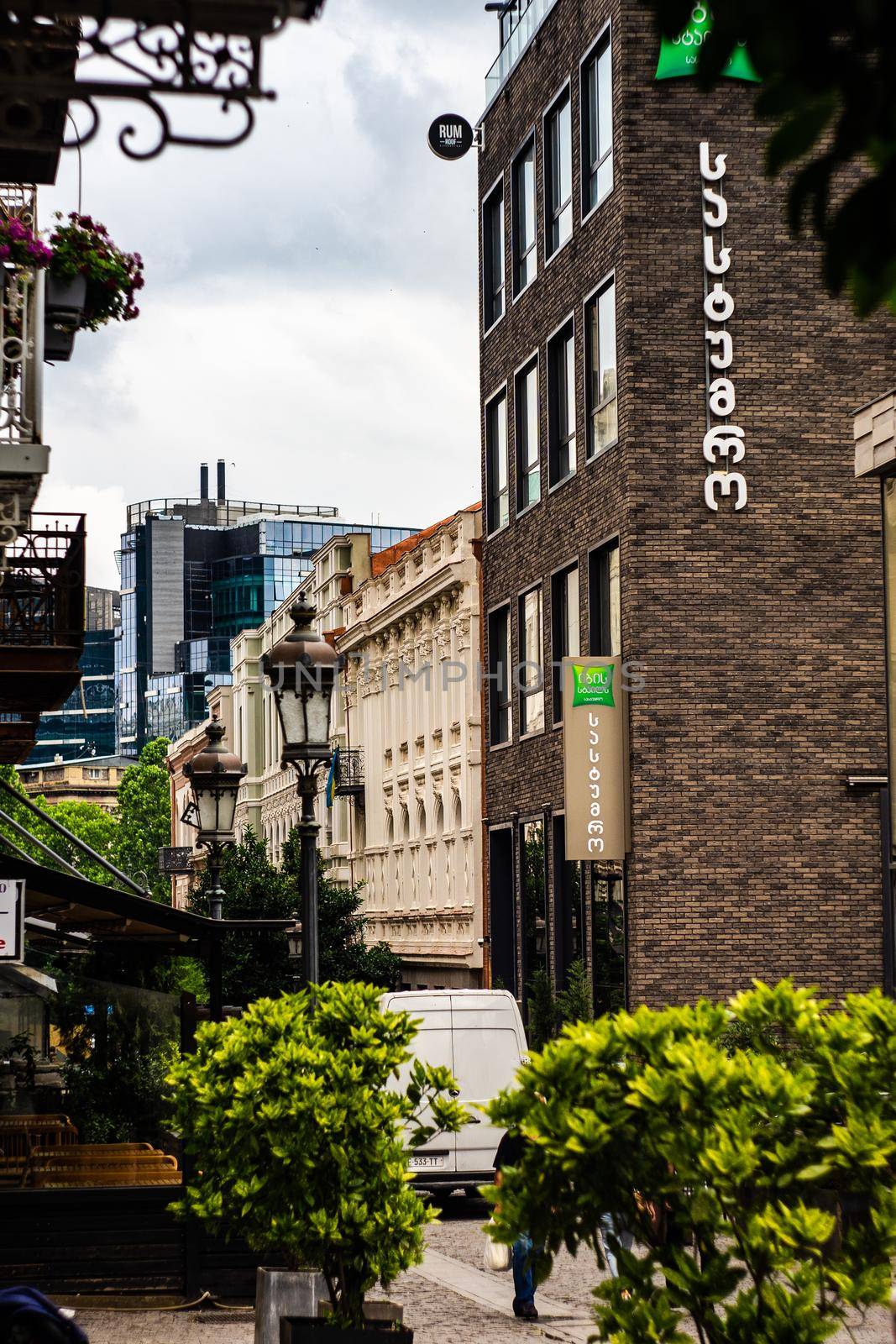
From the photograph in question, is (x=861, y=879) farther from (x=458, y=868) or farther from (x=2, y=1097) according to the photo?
(x=458, y=868)

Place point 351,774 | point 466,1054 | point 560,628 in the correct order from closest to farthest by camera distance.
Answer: point 466,1054 → point 560,628 → point 351,774

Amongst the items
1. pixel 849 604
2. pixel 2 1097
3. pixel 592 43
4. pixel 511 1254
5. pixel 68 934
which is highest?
pixel 592 43

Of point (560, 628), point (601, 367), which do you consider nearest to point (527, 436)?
point (560, 628)

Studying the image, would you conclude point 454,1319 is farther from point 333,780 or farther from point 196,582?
point 196,582

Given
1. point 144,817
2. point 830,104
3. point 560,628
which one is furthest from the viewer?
point 144,817

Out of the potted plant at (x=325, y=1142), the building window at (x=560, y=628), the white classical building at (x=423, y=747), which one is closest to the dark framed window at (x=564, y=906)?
the building window at (x=560, y=628)

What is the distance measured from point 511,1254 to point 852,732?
46.9 feet

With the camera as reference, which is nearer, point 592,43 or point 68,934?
point 68,934

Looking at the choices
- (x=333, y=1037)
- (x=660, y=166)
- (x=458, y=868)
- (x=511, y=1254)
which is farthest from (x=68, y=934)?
(x=458, y=868)

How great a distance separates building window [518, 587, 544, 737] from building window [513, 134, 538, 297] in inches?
222

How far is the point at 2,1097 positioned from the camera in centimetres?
1527

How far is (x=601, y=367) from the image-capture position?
31.3 metres

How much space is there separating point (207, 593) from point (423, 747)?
4716 inches

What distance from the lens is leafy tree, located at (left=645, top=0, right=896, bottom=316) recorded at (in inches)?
117
